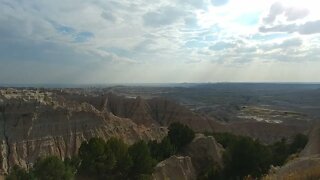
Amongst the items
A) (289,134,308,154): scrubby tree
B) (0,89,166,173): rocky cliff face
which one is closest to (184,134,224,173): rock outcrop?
(289,134,308,154): scrubby tree

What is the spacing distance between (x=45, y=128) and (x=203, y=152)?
80.9 feet

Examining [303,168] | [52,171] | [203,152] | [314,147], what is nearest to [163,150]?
[203,152]

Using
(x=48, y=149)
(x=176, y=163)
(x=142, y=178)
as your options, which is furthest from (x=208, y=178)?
(x=48, y=149)

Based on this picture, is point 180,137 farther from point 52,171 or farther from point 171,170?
point 52,171

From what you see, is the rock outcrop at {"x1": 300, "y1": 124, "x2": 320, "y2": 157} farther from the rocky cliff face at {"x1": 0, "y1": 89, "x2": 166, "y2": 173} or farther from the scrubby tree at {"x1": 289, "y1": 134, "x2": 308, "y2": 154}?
the rocky cliff face at {"x1": 0, "y1": 89, "x2": 166, "y2": 173}

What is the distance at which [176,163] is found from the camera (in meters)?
34.0

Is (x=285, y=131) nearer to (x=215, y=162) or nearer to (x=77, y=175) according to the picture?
(x=215, y=162)

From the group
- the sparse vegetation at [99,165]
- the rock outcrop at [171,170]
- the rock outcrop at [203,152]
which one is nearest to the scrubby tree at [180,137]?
the rock outcrop at [203,152]

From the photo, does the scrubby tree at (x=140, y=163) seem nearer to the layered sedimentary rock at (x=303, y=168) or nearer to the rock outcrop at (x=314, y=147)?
the rock outcrop at (x=314, y=147)

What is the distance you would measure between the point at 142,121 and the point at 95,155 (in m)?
64.2

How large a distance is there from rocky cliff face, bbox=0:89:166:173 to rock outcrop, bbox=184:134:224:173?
1916cm

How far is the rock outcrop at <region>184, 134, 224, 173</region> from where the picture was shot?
43.0 meters

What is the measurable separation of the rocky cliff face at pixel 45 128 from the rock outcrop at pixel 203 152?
62.8ft

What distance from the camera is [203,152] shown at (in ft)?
144
